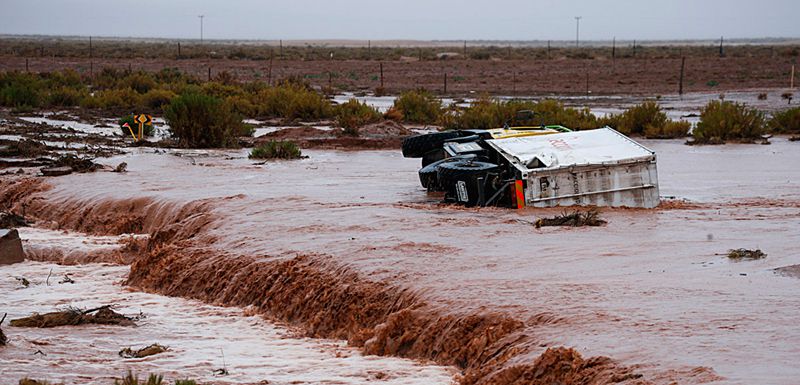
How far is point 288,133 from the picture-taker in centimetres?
3022

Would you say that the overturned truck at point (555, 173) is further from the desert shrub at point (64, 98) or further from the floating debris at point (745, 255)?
the desert shrub at point (64, 98)

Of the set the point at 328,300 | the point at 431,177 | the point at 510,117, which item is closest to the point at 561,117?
the point at 510,117

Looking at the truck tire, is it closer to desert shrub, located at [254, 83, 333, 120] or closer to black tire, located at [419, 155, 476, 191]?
black tire, located at [419, 155, 476, 191]

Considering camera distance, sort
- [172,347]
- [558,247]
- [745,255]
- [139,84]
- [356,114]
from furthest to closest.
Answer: [139,84] < [356,114] < [558,247] < [745,255] < [172,347]

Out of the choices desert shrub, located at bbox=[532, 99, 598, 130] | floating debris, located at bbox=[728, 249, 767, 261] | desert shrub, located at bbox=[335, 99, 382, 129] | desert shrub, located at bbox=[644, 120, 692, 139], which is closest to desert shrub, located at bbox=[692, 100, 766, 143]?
desert shrub, located at bbox=[644, 120, 692, 139]

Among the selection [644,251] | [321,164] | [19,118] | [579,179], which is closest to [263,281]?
[644,251]

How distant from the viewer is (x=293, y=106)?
122ft

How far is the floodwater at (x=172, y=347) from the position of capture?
9422 mm

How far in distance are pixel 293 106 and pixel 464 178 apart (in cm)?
2080

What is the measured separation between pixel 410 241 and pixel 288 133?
1667 cm

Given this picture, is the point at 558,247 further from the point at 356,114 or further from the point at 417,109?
the point at 417,109

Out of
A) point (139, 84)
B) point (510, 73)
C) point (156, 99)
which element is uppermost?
point (510, 73)

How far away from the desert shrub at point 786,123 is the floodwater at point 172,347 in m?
22.8

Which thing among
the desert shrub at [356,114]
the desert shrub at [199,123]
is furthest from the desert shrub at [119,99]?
the desert shrub at [199,123]
